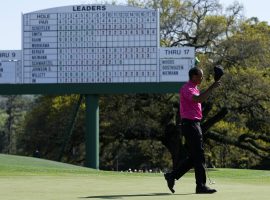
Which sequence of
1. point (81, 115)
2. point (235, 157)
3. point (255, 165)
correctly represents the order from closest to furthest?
point (81, 115) → point (235, 157) → point (255, 165)

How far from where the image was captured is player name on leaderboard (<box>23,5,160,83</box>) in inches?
1107

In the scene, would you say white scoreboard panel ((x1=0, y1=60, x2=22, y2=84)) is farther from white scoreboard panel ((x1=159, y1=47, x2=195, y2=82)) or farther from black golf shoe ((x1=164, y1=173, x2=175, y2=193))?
black golf shoe ((x1=164, y1=173, x2=175, y2=193))

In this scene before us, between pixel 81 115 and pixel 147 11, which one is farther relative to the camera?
pixel 81 115

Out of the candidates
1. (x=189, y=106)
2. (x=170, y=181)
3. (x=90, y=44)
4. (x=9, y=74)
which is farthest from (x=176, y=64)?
(x=170, y=181)

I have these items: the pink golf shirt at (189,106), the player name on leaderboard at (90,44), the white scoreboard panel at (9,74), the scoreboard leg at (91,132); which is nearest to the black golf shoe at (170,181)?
the pink golf shirt at (189,106)

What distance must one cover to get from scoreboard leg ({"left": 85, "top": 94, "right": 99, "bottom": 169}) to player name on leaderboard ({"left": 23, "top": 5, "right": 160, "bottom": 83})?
1010mm

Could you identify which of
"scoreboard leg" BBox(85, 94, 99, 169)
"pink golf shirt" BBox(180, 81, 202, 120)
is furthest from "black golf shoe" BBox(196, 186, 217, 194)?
"scoreboard leg" BBox(85, 94, 99, 169)

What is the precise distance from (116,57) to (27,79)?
3916mm

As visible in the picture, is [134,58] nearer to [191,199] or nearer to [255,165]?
[191,199]

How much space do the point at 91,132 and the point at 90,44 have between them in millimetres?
3787

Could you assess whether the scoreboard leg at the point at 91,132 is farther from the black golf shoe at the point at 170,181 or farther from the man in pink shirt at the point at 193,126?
the man in pink shirt at the point at 193,126

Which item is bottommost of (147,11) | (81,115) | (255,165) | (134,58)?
(255,165)

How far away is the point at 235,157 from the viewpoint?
49.5 meters

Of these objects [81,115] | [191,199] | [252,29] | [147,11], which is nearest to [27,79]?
[147,11]
